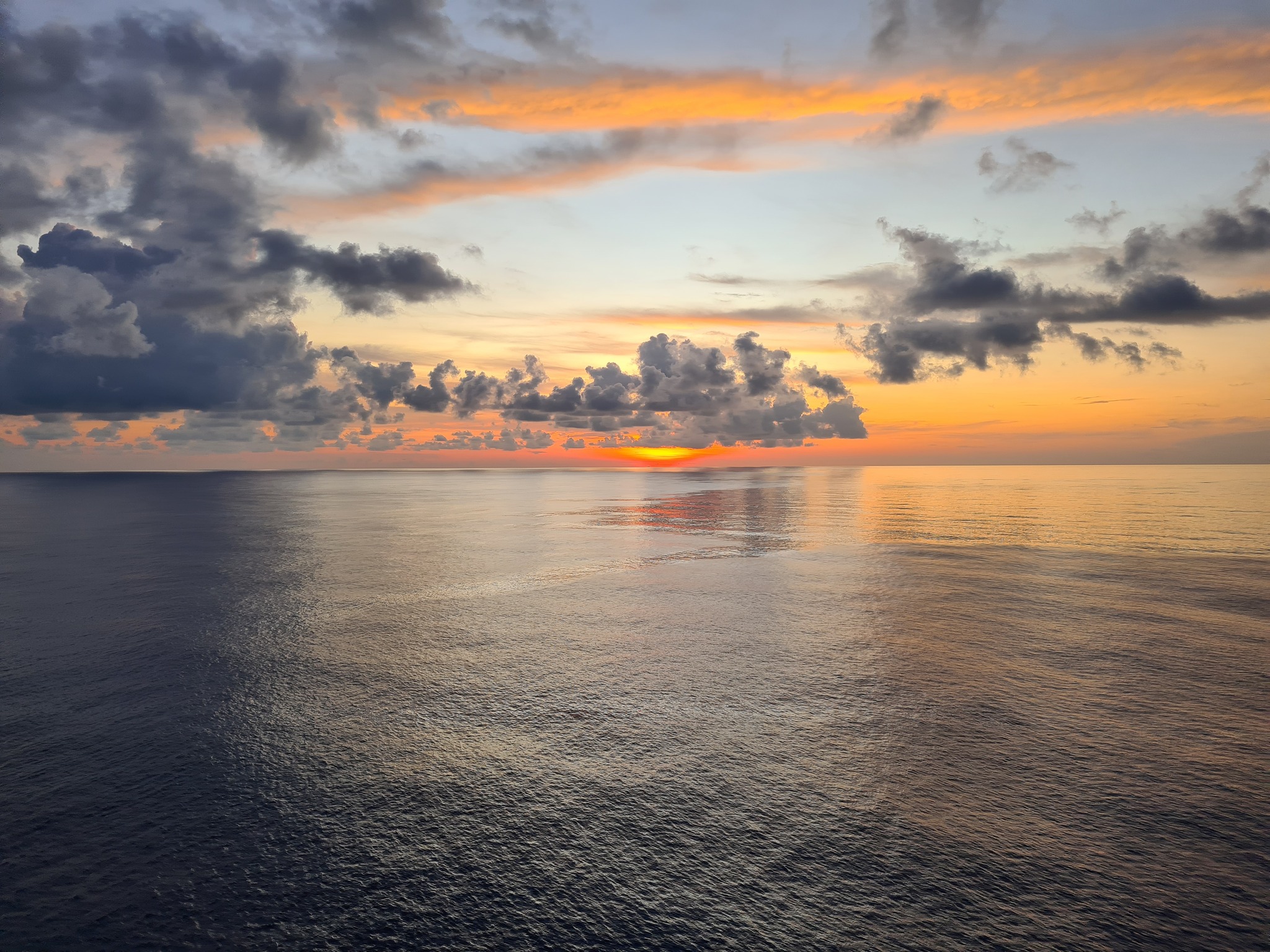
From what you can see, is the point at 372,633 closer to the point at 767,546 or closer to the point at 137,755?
the point at 137,755

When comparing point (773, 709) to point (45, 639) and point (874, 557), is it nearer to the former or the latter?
point (45, 639)

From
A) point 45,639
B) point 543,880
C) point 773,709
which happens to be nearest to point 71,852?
point 543,880

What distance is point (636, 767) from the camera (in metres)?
19.0

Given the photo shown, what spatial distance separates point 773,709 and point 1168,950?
41.7 feet

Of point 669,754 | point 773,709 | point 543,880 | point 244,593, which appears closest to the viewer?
point 543,880

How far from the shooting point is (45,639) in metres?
33.0

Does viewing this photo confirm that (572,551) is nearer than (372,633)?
No

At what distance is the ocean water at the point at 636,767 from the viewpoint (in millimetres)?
12828

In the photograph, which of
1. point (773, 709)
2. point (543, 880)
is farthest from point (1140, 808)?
point (543, 880)

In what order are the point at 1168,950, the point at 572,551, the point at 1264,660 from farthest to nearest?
the point at 572,551
the point at 1264,660
the point at 1168,950

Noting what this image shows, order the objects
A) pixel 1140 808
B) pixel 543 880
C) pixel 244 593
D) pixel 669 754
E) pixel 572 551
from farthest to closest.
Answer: pixel 572 551
pixel 244 593
pixel 669 754
pixel 1140 808
pixel 543 880

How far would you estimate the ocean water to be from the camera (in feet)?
42.1

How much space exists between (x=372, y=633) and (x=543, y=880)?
2451 centimetres

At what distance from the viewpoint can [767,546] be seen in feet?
234
